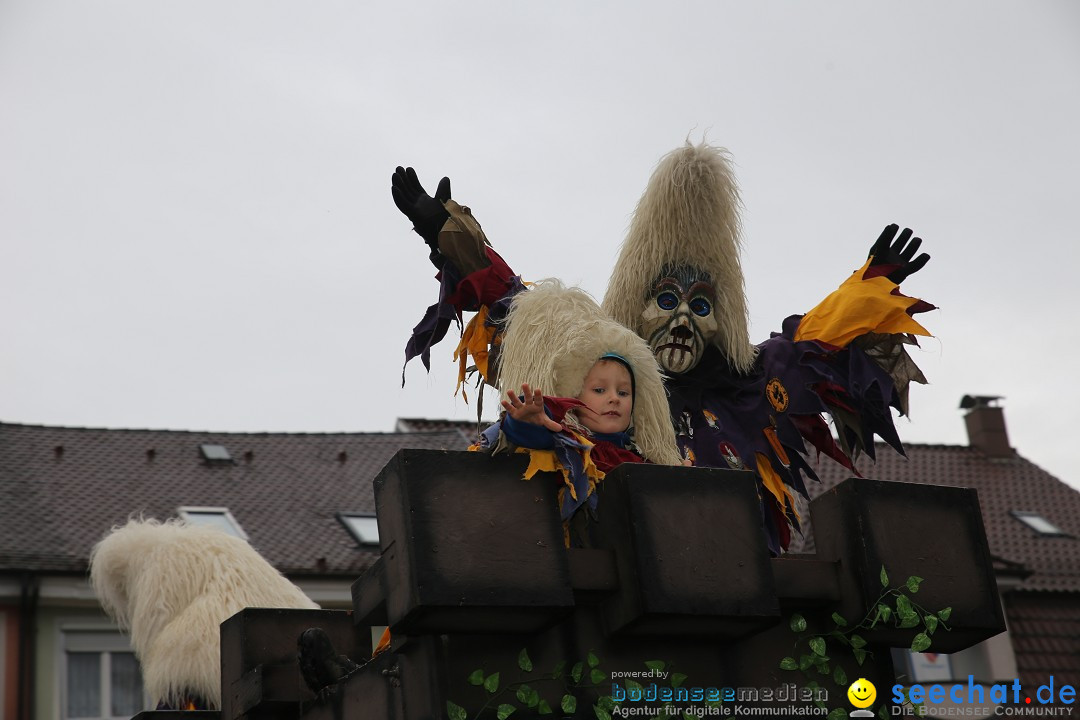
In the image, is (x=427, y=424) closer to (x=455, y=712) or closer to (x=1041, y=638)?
(x=1041, y=638)

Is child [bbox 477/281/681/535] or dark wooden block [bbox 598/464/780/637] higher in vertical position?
child [bbox 477/281/681/535]

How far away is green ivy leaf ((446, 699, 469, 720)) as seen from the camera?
4.55 metres

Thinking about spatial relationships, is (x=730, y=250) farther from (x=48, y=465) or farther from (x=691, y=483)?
(x=48, y=465)

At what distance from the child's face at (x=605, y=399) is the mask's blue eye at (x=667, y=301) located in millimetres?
860

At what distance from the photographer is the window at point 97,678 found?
14.6 meters

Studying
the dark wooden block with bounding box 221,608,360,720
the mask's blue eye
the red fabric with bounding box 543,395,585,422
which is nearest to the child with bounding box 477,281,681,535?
the red fabric with bounding box 543,395,585,422

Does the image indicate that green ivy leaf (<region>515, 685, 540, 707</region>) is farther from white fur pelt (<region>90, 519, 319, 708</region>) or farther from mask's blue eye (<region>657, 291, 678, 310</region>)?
white fur pelt (<region>90, 519, 319, 708</region>)

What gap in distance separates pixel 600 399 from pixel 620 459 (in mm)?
233

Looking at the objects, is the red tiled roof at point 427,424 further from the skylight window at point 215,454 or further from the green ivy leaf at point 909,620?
the green ivy leaf at point 909,620

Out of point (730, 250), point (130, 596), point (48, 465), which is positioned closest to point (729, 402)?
point (730, 250)

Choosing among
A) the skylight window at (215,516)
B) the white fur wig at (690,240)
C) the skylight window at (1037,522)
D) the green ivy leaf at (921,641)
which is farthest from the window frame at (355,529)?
the green ivy leaf at (921,641)

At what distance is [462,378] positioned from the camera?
614cm

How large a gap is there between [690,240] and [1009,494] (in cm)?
1578

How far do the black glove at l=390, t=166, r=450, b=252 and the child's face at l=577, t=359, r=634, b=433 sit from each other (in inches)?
37.8
